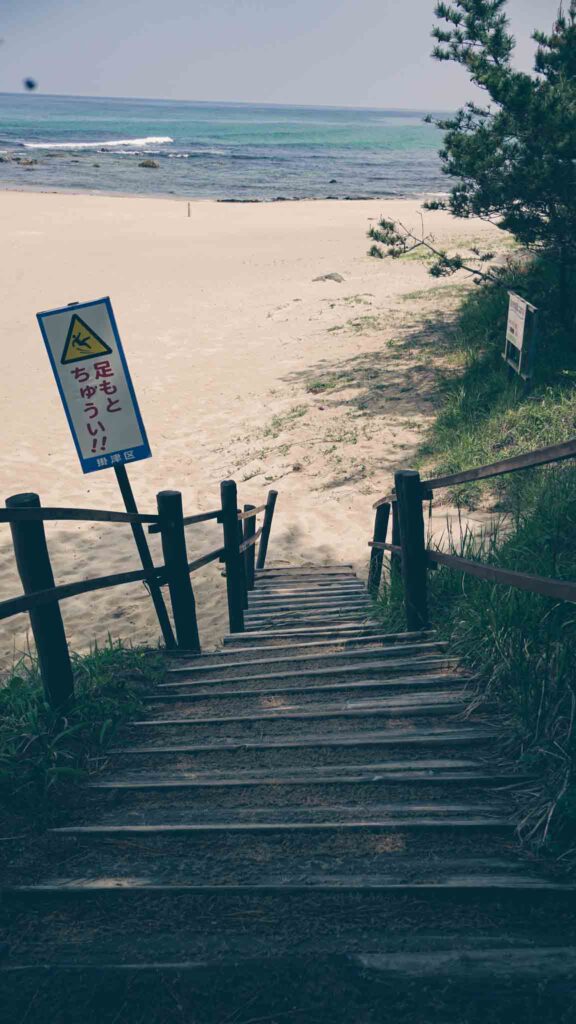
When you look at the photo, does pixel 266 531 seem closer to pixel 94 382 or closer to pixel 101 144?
pixel 94 382

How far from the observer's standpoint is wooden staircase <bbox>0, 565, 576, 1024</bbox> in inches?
68.2

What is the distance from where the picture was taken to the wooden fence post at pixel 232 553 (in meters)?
5.56

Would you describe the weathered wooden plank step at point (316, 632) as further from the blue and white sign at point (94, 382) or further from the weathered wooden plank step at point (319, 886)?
the weathered wooden plank step at point (319, 886)

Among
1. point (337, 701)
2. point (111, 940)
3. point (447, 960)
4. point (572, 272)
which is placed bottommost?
point (337, 701)

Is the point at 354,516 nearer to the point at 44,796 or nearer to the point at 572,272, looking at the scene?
the point at 572,272

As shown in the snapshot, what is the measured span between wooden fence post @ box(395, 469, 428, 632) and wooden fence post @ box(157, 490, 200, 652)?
4.22 ft

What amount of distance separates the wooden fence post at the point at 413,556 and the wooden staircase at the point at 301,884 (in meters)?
0.91

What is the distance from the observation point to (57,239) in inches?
1051

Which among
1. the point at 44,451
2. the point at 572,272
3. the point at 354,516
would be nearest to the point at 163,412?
the point at 44,451

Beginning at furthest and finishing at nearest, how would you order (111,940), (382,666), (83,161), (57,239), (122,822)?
1. (83,161)
2. (57,239)
3. (382,666)
4. (122,822)
5. (111,940)

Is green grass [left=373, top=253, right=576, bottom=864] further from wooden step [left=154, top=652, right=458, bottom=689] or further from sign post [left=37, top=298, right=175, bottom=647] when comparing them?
sign post [left=37, top=298, right=175, bottom=647]

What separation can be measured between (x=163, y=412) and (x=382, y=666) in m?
10.0

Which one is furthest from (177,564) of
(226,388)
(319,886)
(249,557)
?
(226,388)

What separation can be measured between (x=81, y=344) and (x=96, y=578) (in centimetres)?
156
